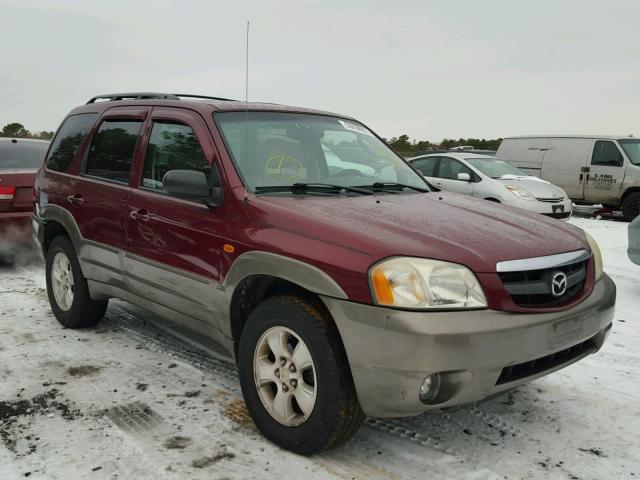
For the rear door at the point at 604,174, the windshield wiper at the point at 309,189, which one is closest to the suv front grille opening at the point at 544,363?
the windshield wiper at the point at 309,189

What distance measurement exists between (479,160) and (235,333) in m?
9.45

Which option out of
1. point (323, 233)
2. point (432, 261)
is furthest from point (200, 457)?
point (432, 261)

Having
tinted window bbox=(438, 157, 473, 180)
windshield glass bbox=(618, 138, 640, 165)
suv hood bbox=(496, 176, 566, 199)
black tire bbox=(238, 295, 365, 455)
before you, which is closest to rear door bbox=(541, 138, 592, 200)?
windshield glass bbox=(618, 138, 640, 165)

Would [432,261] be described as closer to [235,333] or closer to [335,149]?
[235,333]

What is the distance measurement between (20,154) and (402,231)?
6.50m

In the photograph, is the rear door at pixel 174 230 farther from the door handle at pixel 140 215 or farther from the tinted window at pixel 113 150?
the tinted window at pixel 113 150

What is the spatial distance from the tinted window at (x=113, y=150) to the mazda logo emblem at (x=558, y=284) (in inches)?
108

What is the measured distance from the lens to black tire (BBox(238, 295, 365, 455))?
2.64m

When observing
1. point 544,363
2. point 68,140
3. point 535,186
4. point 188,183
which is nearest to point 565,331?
point 544,363

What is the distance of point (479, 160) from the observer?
11781mm

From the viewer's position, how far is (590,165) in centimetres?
1371

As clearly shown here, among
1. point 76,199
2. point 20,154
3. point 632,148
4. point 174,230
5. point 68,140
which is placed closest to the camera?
point 174,230

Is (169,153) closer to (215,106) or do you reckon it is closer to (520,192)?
(215,106)

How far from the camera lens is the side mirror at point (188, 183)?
3242 mm
